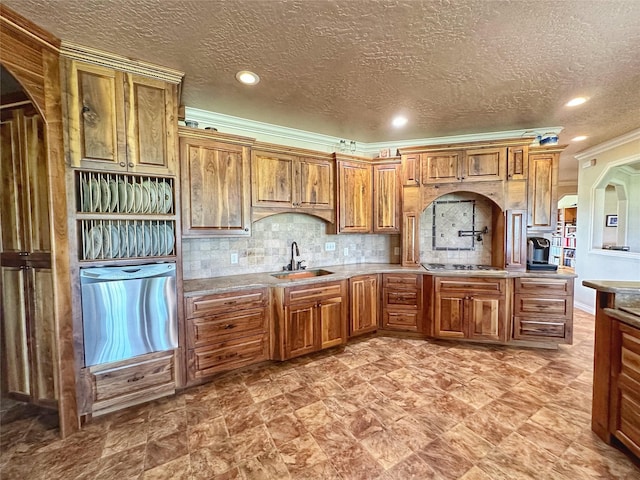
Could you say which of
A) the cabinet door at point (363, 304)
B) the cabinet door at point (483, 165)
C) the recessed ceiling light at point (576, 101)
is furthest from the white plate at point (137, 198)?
the recessed ceiling light at point (576, 101)

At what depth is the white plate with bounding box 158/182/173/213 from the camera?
7.28ft

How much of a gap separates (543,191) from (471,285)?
1.44m

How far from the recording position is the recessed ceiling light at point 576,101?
8.75 ft

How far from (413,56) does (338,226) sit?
199cm

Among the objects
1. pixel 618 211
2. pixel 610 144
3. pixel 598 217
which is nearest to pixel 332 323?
pixel 598 217

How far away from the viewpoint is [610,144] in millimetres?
4035

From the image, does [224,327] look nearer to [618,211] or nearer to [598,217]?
[598,217]

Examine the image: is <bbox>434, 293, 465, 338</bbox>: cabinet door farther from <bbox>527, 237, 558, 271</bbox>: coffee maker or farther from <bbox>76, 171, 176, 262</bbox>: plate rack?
<bbox>76, 171, 176, 262</bbox>: plate rack

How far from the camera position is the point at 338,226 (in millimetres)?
3520

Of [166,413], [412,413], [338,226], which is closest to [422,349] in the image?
[412,413]

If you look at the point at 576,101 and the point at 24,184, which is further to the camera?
the point at 576,101

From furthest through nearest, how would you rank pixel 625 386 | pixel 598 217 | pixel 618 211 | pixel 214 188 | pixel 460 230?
pixel 618 211, pixel 598 217, pixel 460 230, pixel 214 188, pixel 625 386

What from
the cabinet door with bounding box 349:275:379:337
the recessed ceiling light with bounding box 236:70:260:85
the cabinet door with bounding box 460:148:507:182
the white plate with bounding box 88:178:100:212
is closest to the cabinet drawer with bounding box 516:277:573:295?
the cabinet door with bounding box 460:148:507:182

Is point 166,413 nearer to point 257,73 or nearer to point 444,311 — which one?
point 257,73
